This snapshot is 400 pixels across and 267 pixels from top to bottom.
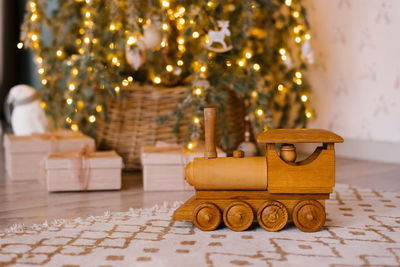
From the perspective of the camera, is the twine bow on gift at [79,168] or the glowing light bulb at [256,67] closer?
the twine bow on gift at [79,168]

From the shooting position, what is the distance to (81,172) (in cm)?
193

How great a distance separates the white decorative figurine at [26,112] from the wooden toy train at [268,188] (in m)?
1.48

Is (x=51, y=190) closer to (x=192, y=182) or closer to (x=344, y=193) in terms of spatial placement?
(x=192, y=182)

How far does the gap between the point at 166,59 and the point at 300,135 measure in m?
1.22

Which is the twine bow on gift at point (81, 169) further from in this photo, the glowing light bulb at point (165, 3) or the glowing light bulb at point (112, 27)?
the glowing light bulb at point (165, 3)

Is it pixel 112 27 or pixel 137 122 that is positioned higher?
pixel 112 27

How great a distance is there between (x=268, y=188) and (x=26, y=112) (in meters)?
1.66

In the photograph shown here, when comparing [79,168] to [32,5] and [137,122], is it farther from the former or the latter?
[32,5]

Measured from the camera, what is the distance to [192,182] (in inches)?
53.6

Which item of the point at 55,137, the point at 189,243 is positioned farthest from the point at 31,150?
the point at 189,243

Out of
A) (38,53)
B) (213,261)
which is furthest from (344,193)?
(38,53)

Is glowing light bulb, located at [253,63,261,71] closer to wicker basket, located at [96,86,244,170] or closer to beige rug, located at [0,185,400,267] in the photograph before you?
wicker basket, located at [96,86,244,170]

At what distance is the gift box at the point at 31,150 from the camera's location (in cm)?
216

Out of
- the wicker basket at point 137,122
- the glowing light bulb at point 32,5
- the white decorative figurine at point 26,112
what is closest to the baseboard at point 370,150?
the wicker basket at point 137,122
